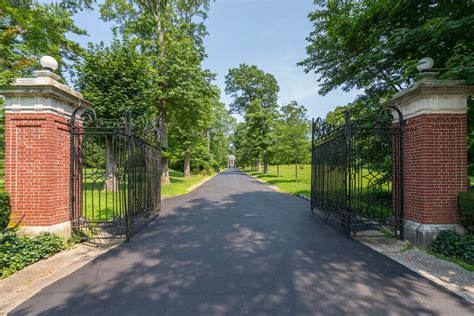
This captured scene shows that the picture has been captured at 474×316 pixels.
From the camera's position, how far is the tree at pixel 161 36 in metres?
14.6

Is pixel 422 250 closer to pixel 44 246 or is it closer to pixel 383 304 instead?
pixel 383 304

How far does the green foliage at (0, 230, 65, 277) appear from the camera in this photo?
148 inches

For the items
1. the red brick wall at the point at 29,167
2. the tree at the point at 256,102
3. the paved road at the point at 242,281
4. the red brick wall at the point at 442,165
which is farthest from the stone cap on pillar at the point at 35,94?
the tree at the point at 256,102

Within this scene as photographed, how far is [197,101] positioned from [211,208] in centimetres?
814

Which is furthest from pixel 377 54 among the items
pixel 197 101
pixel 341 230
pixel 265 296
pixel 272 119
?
pixel 272 119

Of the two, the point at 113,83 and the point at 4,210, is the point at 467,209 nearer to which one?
the point at 4,210

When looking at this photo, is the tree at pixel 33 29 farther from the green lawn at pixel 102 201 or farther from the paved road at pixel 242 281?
the paved road at pixel 242 281

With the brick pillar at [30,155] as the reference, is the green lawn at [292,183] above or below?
below

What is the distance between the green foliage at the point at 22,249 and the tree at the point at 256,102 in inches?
945

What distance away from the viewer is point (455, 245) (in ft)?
14.1

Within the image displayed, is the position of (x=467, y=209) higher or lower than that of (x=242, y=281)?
higher

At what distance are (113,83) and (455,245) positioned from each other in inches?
479

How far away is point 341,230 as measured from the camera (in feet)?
19.5

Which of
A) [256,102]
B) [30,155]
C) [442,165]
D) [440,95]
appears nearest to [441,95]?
[440,95]
